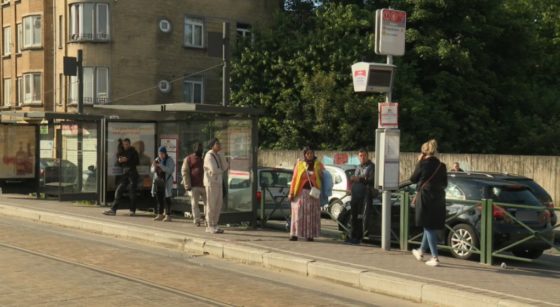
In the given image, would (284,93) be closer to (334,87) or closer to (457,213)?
(334,87)

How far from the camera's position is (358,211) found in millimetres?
12000

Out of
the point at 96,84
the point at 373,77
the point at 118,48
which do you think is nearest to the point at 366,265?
the point at 373,77

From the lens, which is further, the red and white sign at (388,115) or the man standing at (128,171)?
the man standing at (128,171)

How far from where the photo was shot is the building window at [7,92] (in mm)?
41741

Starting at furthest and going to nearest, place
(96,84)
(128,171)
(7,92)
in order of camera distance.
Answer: (7,92) → (96,84) → (128,171)

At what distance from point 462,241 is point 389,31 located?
3629 millimetres

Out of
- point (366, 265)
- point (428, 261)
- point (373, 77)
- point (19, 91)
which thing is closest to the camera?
point (366, 265)

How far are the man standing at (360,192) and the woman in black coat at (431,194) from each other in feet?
7.38

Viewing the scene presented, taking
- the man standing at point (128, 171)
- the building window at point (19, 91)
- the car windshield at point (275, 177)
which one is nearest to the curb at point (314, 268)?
the man standing at point (128, 171)

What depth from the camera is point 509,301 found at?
7.32 metres

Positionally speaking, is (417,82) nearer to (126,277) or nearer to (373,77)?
(373,77)

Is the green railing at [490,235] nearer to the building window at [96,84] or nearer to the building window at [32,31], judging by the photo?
the building window at [96,84]

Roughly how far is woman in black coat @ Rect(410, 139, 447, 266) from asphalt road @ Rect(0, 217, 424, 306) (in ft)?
5.15

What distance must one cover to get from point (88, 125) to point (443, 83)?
61.6 ft
